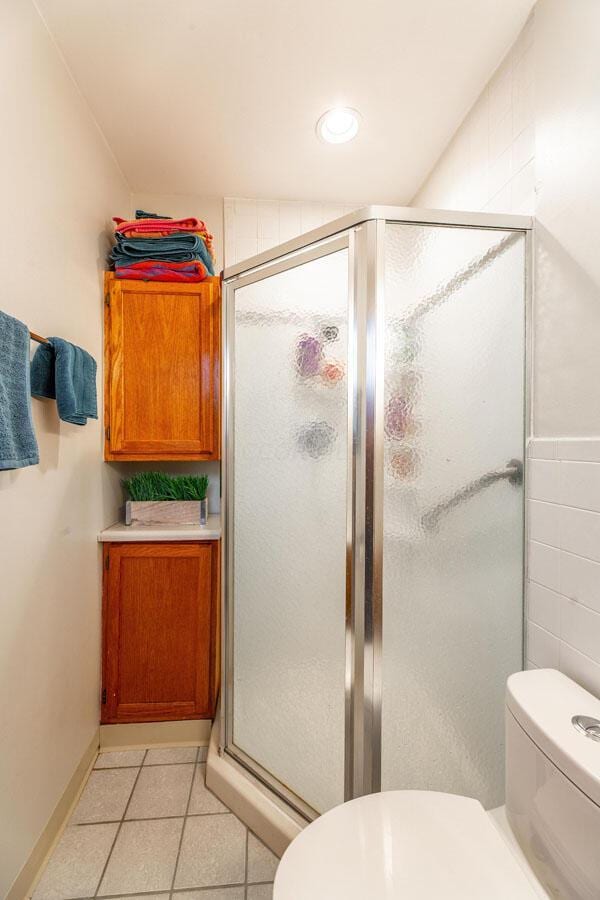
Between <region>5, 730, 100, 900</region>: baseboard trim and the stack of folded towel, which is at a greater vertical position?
the stack of folded towel

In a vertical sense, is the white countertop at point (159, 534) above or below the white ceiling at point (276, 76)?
below

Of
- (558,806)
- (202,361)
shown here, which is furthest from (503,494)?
(202,361)

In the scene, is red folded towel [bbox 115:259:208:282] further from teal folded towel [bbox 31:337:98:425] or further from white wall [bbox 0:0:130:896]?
teal folded towel [bbox 31:337:98:425]

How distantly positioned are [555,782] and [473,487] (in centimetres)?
63

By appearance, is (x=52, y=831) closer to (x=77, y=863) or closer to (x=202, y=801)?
(x=77, y=863)

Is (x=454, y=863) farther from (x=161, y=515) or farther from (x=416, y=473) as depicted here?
(x=161, y=515)

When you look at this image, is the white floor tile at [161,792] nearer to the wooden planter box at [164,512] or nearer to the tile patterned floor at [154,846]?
the tile patterned floor at [154,846]

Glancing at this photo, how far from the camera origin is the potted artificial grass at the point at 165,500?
1.90 meters

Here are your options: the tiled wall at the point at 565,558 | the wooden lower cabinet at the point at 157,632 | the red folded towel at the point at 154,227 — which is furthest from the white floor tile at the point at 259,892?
the red folded towel at the point at 154,227

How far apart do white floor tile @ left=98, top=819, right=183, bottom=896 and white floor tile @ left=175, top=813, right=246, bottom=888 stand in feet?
0.11

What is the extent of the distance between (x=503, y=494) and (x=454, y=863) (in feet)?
2.56

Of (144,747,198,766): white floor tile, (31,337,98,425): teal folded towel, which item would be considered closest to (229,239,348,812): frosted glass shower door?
(144,747,198,766): white floor tile

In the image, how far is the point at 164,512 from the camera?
190 centimetres

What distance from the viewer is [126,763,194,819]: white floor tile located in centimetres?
146
